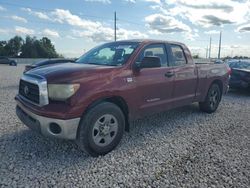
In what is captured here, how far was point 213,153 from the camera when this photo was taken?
3963 mm

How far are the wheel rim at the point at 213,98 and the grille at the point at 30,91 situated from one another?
15.2 ft

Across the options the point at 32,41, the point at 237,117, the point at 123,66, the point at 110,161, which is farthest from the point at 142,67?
the point at 32,41

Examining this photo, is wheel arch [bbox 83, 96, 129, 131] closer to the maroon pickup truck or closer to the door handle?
the maroon pickup truck

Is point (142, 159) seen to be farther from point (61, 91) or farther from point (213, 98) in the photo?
point (213, 98)

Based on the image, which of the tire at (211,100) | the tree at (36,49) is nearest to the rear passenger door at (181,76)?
the tire at (211,100)

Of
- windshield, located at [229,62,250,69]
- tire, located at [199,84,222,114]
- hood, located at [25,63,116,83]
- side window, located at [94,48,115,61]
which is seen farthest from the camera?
windshield, located at [229,62,250,69]

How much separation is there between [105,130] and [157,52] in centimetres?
206

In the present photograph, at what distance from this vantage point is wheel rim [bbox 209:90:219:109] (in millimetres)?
6496

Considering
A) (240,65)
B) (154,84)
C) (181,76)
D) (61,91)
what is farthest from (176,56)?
(240,65)

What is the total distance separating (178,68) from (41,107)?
2.97 meters

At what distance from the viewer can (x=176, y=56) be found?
5.25 meters

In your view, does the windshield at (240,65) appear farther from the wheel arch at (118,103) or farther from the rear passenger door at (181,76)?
the wheel arch at (118,103)

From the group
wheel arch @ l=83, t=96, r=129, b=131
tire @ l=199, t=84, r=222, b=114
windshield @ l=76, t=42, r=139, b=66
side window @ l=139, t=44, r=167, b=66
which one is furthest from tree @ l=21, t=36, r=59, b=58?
wheel arch @ l=83, t=96, r=129, b=131

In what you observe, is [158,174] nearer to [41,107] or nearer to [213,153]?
[213,153]
